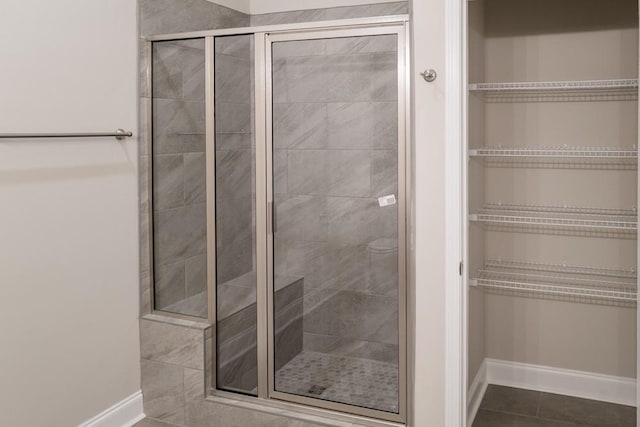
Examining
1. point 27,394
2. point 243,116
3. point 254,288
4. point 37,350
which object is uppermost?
point 243,116

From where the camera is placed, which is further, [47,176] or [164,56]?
[164,56]

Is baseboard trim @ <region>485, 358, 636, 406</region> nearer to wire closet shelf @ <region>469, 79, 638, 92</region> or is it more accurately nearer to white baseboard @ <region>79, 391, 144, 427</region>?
wire closet shelf @ <region>469, 79, 638, 92</region>

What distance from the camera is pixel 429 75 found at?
2.46m

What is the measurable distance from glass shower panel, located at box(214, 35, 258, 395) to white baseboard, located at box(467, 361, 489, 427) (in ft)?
3.59

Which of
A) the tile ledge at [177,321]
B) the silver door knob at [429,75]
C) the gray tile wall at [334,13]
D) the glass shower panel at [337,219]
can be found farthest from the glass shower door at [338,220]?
the gray tile wall at [334,13]

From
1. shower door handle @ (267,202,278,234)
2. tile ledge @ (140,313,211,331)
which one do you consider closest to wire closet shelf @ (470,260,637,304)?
shower door handle @ (267,202,278,234)

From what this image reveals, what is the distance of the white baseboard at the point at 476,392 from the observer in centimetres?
309

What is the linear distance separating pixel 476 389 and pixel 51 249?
2.27 meters

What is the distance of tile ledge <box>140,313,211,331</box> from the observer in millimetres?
2971

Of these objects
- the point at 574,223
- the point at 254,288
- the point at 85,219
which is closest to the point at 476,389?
the point at 574,223

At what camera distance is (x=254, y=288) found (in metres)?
2.89

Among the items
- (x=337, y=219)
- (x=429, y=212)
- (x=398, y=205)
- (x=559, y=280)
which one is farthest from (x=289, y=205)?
(x=559, y=280)

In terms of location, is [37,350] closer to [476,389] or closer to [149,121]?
[149,121]

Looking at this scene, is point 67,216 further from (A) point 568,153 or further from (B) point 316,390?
(A) point 568,153
